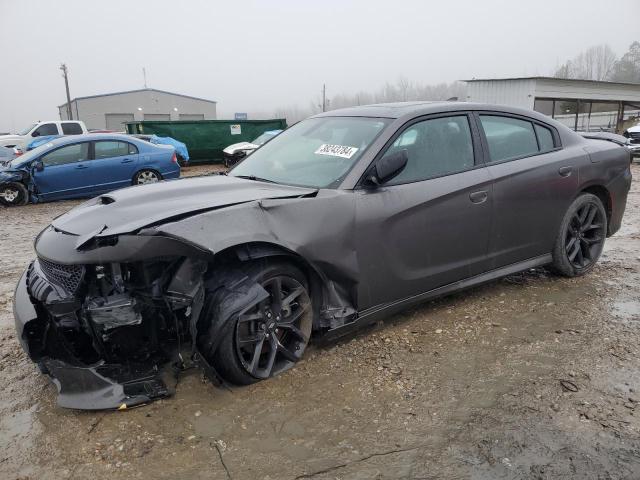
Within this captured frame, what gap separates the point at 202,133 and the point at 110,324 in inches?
694

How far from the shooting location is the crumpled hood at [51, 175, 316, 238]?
2.73 meters

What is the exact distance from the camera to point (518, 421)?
2650 millimetres

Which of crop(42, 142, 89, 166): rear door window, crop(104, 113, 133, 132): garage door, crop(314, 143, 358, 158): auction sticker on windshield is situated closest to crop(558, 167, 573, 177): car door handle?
crop(314, 143, 358, 158): auction sticker on windshield

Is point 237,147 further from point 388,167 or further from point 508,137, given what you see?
point 388,167

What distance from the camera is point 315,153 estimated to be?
367 centimetres

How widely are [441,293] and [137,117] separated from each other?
2302 inches

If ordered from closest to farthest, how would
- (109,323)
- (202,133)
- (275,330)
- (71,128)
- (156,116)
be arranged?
1. (109,323)
2. (275,330)
3. (202,133)
4. (71,128)
5. (156,116)

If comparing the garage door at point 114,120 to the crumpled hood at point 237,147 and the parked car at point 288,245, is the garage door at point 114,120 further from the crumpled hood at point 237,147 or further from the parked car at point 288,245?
the parked car at point 288,245

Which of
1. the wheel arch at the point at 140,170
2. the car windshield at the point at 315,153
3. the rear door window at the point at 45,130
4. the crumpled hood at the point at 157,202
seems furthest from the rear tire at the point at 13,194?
the rear door window at the point at 45,130

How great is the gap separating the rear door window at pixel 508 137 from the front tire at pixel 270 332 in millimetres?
1940

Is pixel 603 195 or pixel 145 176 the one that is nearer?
pixel 603 195

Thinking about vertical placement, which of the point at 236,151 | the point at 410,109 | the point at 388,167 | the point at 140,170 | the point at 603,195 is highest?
the point at 410,109

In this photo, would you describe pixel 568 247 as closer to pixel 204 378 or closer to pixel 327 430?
pixel 327 430

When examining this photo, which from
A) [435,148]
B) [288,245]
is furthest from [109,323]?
[435,148]
